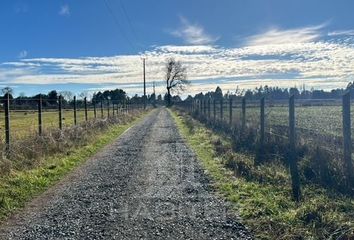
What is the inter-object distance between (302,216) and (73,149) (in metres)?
10.0

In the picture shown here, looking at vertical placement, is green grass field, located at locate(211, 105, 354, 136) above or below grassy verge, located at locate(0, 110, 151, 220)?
above

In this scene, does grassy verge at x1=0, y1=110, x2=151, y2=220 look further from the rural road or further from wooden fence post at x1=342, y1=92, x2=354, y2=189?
wooden fence post at x1=342, y1=92, x2=354, y2=189

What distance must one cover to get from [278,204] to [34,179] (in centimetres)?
548

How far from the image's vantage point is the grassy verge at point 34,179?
7148 millimetres

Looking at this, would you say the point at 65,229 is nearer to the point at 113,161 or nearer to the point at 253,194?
the point at 253,194

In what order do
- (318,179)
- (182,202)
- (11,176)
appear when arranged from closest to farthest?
1. (182,202)
2. (318,179)
3. (11,176)

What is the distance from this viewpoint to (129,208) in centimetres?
669

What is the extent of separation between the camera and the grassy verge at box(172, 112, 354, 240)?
527 centimetres

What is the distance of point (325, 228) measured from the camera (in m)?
5.33

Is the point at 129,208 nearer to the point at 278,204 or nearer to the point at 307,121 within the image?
the point at 278,204

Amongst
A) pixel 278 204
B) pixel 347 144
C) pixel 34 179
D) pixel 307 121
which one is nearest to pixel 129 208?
pixel 278 204

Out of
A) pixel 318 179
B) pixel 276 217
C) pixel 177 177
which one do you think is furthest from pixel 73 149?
pixel 276 217

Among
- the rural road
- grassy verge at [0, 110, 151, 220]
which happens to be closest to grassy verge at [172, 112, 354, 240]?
the rural road

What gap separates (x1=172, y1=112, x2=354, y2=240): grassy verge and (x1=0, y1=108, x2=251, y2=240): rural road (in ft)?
1.07
